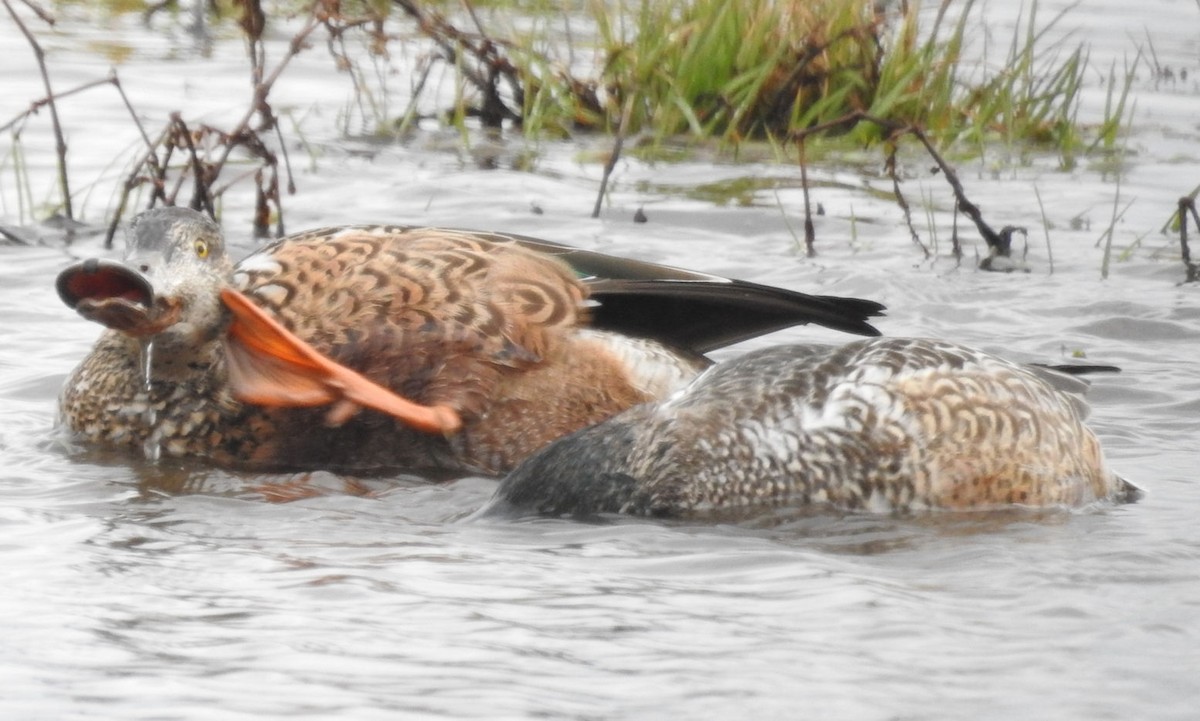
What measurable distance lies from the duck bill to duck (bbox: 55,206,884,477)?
0.04ft

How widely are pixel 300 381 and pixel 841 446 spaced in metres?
1.46

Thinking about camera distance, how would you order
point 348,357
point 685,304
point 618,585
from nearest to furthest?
point 618,585 → point 348,357 → point 685,304

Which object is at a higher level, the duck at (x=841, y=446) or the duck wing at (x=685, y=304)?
the duck wing at (x=685, y=304)

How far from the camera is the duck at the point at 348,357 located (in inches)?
210

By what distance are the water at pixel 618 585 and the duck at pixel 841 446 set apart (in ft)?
0.35

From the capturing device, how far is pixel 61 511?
4.83m

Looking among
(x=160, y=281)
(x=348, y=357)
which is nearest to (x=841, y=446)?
(x=348, y=357)

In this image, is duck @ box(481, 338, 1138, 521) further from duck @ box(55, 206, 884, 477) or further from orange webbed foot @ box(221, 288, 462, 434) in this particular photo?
orange webbed foot @ box(221, 288, 462, 434)

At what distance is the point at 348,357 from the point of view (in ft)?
17.8

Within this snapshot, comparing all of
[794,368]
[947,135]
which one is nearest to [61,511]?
[794,368]

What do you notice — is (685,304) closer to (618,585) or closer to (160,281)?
(160,281)

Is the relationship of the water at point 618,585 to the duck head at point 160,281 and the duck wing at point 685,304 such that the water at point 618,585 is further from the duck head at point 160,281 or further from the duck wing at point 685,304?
the duck wing at point 685,304

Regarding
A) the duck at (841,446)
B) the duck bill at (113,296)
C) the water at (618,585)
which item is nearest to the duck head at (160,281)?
the duck bill at (113,296)

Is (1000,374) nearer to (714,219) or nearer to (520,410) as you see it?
(520,410)
